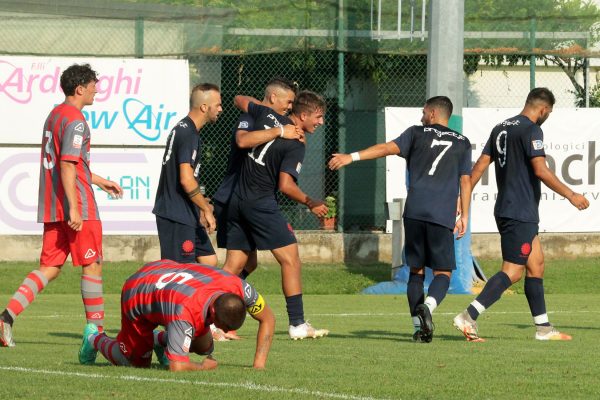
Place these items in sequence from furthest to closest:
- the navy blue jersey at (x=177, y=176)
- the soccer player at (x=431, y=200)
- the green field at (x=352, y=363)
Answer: the soccer player at (x=431, y=200), the navy blue jersey at (x=177, y=176), the green field at (x=352, y=363)

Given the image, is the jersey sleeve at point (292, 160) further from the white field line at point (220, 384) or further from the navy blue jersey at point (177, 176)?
the white field line at point (220, 384)

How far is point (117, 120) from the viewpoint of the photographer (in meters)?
20.6

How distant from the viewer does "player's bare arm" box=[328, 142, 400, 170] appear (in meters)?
10.3

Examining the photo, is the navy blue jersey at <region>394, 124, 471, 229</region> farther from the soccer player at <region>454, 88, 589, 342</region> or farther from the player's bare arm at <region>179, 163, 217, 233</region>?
the player's bare arm at <region>179, 163, 217, 233</region>

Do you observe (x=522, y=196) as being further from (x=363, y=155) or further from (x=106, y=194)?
(x=106, y=194)

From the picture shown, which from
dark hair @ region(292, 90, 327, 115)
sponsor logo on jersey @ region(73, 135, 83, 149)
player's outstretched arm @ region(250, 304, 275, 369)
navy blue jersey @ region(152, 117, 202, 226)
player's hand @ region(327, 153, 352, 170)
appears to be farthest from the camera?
dark hair @ region(292, 90, 327, 115)

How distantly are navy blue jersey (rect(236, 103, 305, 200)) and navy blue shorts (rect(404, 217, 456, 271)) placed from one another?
1093mm

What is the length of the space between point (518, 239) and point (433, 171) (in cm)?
102

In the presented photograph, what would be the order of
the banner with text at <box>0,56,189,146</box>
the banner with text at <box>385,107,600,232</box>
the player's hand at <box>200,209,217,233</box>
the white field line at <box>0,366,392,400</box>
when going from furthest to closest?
1. the banner with text at <box>385,107,600,232</box>
2. the banner with text at <box>0,56,189,146</box>
3. the player's hand at <box>200,209,217,233</box>
4. the white field line at <box>0,366,392,400</box>

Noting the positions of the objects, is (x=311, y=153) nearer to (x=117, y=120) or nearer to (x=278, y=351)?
(x=117, y=120)

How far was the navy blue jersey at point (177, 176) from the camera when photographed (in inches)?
416

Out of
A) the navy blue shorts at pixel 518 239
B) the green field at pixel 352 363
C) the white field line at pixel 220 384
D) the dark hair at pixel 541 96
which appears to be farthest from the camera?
the dark hair at pixel 541 96

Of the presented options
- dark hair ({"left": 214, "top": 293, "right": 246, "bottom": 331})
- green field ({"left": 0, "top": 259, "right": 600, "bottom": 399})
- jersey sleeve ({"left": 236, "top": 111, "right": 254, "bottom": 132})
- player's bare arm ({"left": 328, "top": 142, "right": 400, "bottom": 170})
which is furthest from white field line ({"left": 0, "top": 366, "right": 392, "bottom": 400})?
jersey sleeve ({"left": 236, "top": 111, "right": 254, "bottom": 132})

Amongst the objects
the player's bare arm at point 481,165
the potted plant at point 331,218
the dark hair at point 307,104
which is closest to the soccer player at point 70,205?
the dark hair at point 307,104
